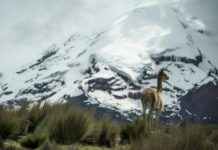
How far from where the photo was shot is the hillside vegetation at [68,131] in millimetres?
14094

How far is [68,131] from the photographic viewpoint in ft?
49.2

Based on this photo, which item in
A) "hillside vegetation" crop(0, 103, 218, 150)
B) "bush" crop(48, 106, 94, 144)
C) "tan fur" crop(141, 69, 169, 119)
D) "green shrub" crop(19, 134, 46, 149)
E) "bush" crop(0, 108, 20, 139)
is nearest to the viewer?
"hillside vegetation" crop(0, 103, 218, 150)

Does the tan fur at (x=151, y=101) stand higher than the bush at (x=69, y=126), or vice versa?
the tan fur at (x=151, y=101)

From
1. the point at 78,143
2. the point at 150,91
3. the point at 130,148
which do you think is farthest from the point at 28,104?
the point at 150,91

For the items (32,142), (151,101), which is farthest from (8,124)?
(151,101)

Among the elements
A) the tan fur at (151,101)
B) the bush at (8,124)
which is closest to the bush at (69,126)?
the bush at (8,124)

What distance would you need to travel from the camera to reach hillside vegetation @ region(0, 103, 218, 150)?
14094 millimetres

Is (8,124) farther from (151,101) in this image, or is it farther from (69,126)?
(151,101)

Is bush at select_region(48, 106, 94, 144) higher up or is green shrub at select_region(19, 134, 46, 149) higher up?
bush at select_region(48, 106, 94, 144)

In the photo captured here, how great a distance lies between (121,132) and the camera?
1767cm

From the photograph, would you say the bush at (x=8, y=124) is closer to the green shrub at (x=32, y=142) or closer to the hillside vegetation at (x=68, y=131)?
the hillside vegetation at (x=68, y=131)

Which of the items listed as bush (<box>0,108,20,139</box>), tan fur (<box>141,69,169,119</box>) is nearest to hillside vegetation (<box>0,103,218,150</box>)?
bush (<box>0,108,20,139</box>)

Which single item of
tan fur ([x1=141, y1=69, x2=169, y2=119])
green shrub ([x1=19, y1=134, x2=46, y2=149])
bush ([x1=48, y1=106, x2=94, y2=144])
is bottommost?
green shrub ([x1=19, y1=134, x2=46, y2=149])

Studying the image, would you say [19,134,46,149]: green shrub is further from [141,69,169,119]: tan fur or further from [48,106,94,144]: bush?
[141,69,169,119]: tan fur
